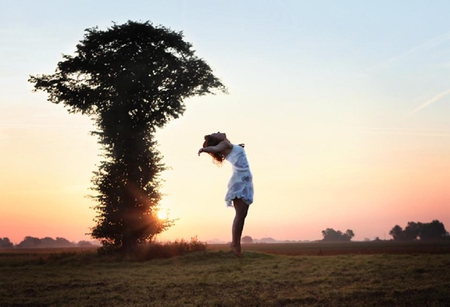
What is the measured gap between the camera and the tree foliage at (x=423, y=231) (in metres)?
100

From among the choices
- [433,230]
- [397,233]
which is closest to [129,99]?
[433,230]

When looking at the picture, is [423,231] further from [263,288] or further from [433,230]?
[263,288]

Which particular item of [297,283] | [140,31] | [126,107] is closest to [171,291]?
[297,283]

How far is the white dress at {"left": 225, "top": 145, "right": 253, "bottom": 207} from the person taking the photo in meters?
8.97

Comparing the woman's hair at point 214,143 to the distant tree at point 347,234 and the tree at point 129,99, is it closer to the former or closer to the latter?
the tree at point 129,99

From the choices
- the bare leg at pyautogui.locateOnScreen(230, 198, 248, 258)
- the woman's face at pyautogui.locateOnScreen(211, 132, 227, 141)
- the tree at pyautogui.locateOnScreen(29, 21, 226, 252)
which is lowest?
the bare leg at pyautogui.locateOnScreen(230, 198, 248, 258)

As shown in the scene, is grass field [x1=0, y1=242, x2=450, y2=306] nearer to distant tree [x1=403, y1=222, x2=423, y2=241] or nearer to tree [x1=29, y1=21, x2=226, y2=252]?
tree [x1=29, y1=21, x2=226, y2=252]

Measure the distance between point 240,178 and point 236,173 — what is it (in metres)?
0.15

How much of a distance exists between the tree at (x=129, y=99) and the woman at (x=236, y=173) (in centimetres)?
2241

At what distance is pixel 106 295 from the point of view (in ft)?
38.5

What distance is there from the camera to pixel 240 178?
9.00 metres

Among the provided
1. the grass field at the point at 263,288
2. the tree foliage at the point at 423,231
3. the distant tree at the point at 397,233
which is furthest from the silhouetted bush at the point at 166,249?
the distant tree at the point at 397,233

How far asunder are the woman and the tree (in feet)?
73.5

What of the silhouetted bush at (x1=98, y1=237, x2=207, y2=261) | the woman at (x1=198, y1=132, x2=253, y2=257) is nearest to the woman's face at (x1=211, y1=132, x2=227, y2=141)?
the woman at (x1=198, y1=132, x2=253, y2=257)
